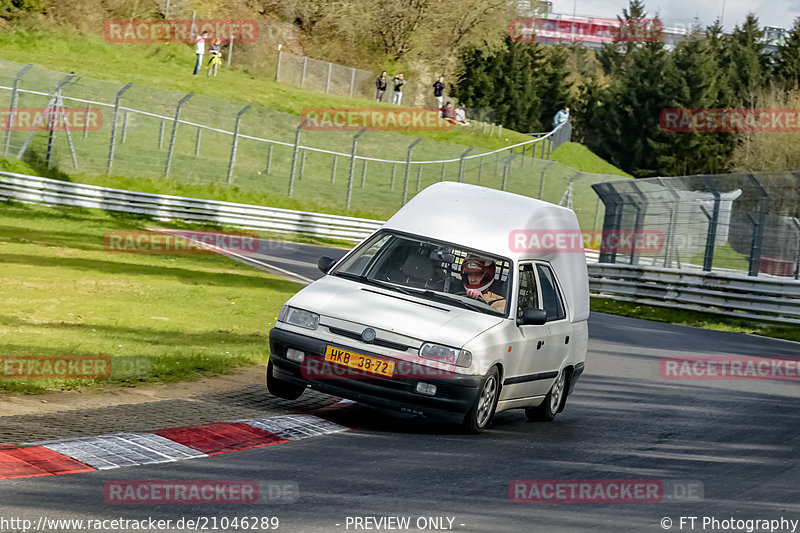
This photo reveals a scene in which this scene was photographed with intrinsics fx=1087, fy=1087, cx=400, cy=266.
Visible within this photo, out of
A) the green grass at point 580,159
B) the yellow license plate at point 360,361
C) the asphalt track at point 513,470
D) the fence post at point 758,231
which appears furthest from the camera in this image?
the green grass at point 580,159

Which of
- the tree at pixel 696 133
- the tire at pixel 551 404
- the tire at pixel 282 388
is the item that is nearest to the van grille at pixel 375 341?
the tire at pixel 282 388

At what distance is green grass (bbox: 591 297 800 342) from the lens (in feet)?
75.0

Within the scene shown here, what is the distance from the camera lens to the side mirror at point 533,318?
Answer: 9328 mm

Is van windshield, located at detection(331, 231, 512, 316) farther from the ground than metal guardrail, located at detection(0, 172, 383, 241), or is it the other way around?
van windshield, located at detection(331, 231, 512, 316)

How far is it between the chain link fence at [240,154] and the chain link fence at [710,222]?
30.3ft

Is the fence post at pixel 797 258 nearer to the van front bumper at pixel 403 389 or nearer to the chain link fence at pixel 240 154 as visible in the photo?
the chain link fence at pixel 240 154

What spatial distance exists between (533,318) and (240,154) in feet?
100

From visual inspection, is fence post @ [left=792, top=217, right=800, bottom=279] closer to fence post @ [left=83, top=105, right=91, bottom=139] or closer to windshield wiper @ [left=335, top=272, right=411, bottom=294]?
windshield wiper @ [left=335, top=272, right=411, bottom=294]

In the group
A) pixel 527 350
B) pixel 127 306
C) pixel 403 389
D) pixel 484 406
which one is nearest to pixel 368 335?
pixel 403 389

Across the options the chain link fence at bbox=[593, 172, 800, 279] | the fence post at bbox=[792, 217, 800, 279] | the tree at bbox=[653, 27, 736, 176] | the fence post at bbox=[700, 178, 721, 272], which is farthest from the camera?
the tree at bbox=[653, 27, 736, 176]

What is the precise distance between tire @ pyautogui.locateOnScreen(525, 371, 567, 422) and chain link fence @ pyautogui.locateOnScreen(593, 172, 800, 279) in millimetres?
14423

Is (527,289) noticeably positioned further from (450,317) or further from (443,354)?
(443,354)

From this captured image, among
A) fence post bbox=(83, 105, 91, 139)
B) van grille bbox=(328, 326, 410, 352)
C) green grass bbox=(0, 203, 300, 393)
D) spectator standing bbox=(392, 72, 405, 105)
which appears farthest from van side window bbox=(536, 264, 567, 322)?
spectator standing bbox=(392, 72, 405, 105)

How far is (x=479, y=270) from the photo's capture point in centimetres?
969
